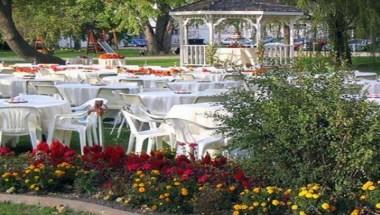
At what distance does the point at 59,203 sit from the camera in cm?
650

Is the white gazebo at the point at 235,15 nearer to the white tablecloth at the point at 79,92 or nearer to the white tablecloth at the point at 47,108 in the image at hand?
the white tablecloth at the point at 79,92

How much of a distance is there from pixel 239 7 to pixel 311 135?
27688mm

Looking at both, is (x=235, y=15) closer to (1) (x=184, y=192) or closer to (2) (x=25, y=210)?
(2) (x=25, y=210)

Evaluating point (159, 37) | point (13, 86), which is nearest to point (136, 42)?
point (159, 37)

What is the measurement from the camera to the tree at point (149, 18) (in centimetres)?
4012

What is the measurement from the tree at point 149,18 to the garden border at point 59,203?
30.0m

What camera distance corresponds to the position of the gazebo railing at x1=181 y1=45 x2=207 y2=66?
105ft

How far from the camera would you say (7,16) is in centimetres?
3119

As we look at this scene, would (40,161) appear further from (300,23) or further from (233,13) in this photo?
(300,23)

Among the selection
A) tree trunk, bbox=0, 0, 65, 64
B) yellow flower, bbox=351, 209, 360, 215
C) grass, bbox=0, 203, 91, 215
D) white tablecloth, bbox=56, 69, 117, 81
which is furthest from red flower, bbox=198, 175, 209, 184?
tree trunk, bbox=0, 0, 65, 64

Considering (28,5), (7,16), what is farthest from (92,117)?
(28,5)

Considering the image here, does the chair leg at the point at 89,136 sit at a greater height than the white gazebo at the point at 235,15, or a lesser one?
lesser

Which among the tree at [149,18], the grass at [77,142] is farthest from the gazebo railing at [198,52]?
the grass at [77,142]

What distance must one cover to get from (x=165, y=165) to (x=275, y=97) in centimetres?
127
